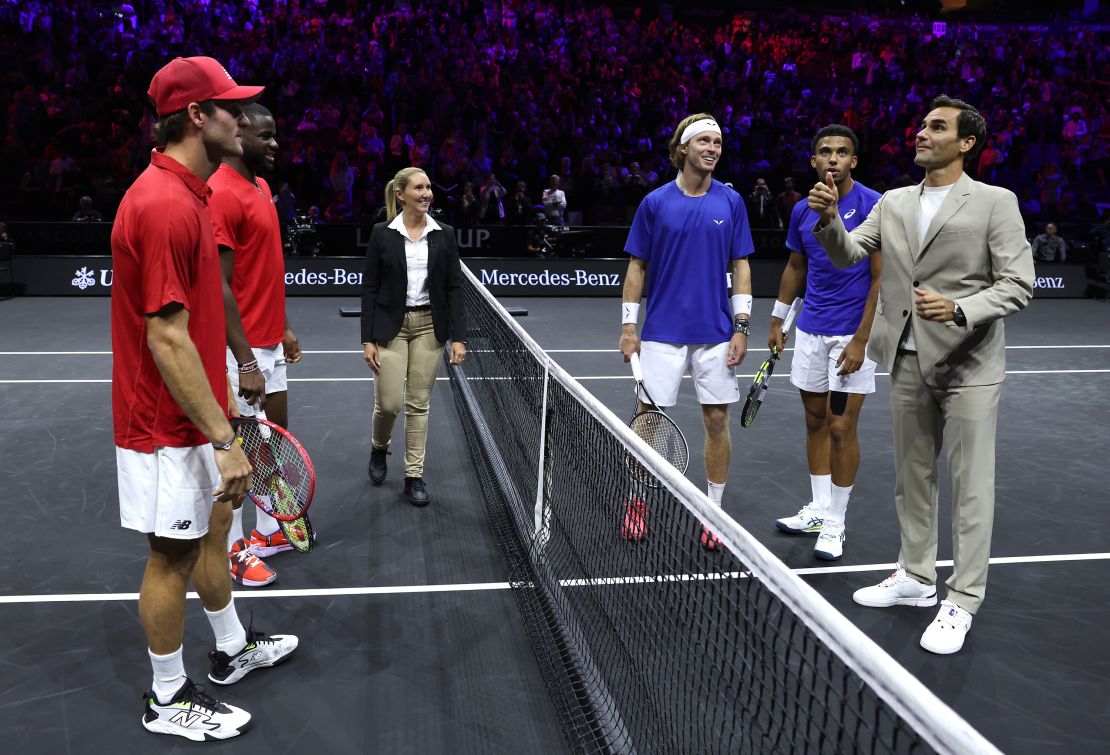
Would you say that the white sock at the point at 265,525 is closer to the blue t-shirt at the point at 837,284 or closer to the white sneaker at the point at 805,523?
the white sneaker at the point at 805,523

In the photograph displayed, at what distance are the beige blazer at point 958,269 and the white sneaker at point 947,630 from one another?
0.94m

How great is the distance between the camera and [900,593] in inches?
171

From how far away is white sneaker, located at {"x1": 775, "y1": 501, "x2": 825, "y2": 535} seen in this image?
529 centimetres

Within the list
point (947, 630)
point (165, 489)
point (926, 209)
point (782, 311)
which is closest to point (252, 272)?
point (165, 489)

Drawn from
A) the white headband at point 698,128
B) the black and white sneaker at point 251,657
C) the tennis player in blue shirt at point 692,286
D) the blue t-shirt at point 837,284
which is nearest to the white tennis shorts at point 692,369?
the tennis player in blue shirt at point 692,286

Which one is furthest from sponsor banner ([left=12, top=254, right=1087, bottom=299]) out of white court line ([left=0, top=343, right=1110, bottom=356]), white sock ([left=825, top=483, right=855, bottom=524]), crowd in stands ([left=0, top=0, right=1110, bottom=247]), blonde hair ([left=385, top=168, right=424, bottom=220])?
white sock ([left=825, top=483, right=855, bottom=524])

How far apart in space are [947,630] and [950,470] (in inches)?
25.8

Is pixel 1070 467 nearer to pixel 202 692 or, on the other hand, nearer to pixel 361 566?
pixel 361 566

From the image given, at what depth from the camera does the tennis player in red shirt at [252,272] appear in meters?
4.21

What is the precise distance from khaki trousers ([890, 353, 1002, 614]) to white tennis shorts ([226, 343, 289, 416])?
286cm

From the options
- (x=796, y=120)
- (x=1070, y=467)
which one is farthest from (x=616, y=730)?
(x=796, y=120)

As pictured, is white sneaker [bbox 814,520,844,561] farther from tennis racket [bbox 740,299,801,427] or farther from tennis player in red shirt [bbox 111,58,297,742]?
tennis player in red shirt [bbox 111,58,297,742]

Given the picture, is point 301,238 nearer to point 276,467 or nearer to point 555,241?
point 555,241

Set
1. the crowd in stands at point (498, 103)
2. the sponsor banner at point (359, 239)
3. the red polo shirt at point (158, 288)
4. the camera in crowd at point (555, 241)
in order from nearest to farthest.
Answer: the red polo shirt at point (158, 288) → the sponsor banner at point (359, 239) → the camera in crowd at point (555, 241) → the crowd in stands at point (498, 103)
